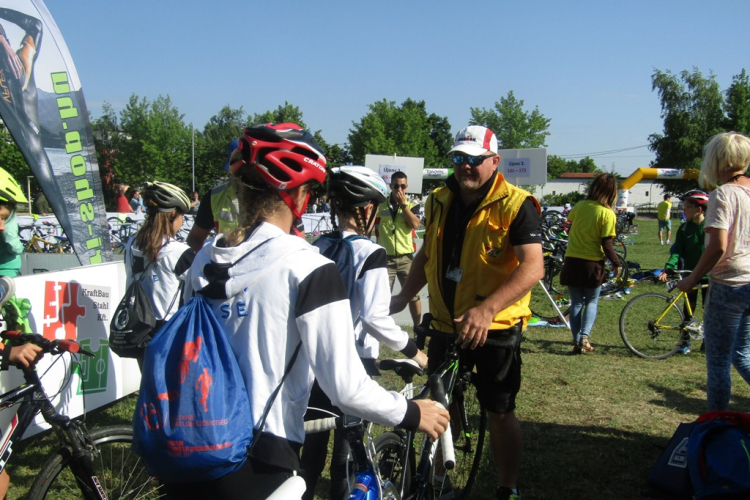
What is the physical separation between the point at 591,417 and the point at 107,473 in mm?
3746

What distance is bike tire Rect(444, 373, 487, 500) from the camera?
11.1 feet

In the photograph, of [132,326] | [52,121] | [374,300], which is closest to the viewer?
[374,300]

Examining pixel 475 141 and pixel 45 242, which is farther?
pixel 45 242

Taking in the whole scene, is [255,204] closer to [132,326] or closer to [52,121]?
[132,326]

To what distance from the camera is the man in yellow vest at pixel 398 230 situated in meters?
7.57

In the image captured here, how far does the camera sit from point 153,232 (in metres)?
4.08

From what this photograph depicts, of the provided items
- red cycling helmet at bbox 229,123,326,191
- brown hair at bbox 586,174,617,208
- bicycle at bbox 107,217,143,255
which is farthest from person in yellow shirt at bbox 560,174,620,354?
bicycle at bbox 107,217,143,255

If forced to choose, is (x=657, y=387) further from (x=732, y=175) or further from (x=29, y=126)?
(x=29, y=126)

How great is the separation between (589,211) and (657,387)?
2027 mm

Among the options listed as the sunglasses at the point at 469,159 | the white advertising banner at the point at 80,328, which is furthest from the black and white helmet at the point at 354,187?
the white advertising banner at the point at 80,328

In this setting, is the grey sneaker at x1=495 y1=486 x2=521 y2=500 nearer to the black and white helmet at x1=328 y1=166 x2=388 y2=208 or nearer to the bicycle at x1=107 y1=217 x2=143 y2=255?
the black and white helmet at x1=328 y1=166 x2=388 y2=208

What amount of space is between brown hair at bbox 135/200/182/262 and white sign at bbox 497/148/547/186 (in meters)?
11.6

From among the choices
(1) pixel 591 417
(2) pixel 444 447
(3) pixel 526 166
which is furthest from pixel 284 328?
(3) pixel 526 166

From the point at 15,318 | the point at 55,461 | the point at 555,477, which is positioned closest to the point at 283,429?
the point at 55,461
